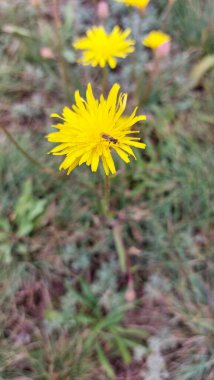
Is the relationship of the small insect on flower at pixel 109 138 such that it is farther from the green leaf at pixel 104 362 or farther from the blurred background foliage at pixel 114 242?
the green leaf at pixel 104 362

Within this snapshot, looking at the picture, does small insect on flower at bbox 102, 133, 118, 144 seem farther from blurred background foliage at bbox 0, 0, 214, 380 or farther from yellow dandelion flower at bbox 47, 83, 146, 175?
blurred background foliage at bbox 0, 0, 214, 380

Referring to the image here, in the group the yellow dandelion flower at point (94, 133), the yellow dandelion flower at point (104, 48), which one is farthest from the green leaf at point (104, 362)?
the yellow dandelion flower at point (104, 48)

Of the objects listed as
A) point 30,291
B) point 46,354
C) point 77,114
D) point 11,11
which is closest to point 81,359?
point 46,354

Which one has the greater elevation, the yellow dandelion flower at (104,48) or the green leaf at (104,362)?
the yellow dandelion flower at (104,48)

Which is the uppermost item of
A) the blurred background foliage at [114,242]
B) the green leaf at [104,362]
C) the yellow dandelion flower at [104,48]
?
the yellow dandelion flower at [104,48]

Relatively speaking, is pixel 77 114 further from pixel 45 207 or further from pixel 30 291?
pixel 30 291

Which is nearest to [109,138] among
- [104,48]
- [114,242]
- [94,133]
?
[94,133]
